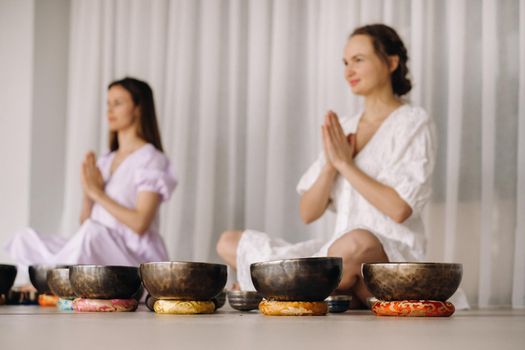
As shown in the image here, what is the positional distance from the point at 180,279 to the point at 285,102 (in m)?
1.96

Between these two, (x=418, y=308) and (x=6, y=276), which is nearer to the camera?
(x=418, y=308)

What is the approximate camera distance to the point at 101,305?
123 cm

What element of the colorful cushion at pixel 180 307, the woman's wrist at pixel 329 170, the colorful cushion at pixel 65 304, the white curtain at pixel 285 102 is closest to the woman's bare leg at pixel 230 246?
the woman's wrist at pixel 329 170

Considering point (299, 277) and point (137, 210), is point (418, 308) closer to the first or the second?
point (299, 277)

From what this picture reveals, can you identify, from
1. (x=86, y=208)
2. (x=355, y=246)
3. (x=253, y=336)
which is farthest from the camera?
(x=86, y=208)

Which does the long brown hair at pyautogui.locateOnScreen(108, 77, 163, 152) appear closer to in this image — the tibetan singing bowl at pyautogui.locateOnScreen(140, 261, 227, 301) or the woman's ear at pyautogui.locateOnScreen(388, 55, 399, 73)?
the woman's ear at pyautogui.locateOnScreen(388, 55, 399, 73)

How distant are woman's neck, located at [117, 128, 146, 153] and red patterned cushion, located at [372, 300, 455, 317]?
1.88 m

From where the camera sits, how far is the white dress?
2061 mm

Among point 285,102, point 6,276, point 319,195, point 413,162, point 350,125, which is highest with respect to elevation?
point 285,102

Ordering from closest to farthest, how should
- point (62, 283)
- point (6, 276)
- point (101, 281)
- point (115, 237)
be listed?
point (101, 281)
point (62, 283)
point (6, 276)
point (115, 237)

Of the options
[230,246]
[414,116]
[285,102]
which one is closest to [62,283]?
[230,246]

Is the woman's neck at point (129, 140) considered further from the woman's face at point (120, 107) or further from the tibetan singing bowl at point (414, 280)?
the tibetan singing bowl at point (414, 280)

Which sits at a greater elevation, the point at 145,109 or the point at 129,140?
the point at 145,109

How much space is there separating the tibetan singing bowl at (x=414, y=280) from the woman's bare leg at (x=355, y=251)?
65cm
